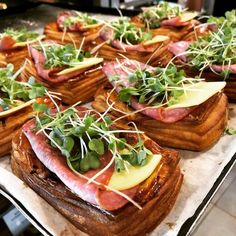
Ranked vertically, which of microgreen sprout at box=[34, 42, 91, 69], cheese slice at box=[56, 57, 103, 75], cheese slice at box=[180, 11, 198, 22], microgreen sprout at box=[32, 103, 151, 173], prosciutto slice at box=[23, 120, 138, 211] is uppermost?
microgreen sprout at box=[32, 103, 151, 173]

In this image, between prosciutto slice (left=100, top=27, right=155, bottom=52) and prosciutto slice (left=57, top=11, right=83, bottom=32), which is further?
prosciutto slice (left=57, top=11, right=83, bottom=32)

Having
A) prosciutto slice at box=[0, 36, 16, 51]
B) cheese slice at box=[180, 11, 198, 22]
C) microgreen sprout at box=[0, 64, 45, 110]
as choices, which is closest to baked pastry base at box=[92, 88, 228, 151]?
microgreen sprout at box=[0, 64, 45, 110]

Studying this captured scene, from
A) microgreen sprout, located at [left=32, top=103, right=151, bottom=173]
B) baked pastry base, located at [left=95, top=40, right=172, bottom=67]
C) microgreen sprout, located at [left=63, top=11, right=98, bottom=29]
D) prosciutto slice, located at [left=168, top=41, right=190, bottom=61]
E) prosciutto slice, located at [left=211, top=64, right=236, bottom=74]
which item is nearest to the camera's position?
microgreen sprout, located at [left=32, top=103, right=151, bottom=173]

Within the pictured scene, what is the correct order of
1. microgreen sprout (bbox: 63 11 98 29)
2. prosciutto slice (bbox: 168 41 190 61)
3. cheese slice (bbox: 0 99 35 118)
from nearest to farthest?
cheese slice (bbox: 0 99 35 118), prosciutto slice (bbox: 168 41 190 61), microgreen sprout (bbox: 63 11 98 29)

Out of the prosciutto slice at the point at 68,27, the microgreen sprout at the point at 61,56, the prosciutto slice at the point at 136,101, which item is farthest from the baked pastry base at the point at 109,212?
the prosciutto slice at the point at 68,27

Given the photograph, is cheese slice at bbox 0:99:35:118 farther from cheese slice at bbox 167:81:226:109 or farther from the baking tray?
cheese slice at bbox 167:81:226:109

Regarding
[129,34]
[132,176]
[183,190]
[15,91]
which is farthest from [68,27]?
[132,176]

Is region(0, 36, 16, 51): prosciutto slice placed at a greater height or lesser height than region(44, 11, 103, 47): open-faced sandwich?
greater

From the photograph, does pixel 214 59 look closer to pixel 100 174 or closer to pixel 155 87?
pixel 155 87
